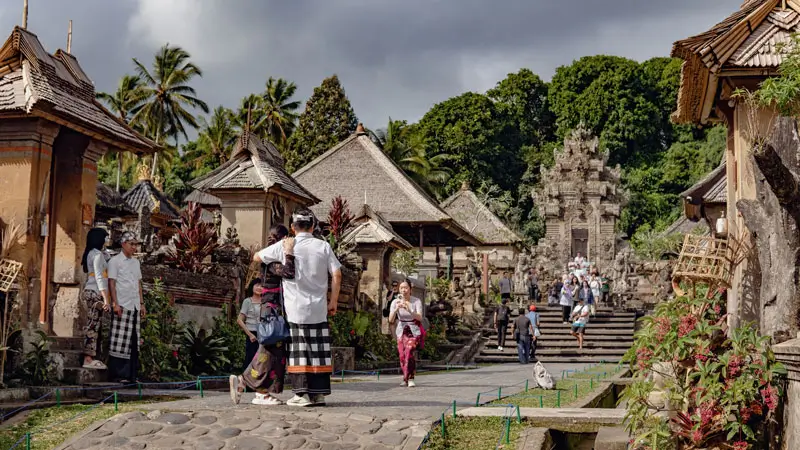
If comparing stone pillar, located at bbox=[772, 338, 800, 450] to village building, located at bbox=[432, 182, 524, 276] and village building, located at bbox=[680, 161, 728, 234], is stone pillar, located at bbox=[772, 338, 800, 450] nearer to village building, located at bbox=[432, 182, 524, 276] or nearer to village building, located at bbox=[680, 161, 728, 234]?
village building, located at bbox=[680, 161, 728, 234]

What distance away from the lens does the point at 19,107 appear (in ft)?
36.1

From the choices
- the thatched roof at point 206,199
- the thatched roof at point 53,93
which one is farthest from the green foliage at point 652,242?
the thatched roof at point 53,93

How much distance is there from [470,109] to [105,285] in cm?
5660

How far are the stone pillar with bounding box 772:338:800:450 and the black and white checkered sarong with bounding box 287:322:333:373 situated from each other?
3.89m

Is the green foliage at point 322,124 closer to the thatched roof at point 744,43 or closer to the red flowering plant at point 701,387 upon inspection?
the thatched roof at point 744,43


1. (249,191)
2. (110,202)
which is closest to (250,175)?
(249,191)

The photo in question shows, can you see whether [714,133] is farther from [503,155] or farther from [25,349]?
[25,349]

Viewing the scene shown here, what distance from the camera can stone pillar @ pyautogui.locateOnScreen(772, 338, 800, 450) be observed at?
693 cm

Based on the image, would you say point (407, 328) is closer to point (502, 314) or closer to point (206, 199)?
point (502, 314)

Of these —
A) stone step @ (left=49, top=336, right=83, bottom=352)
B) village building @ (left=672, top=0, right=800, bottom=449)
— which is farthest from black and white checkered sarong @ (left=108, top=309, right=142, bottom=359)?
village building @ (left=672, top=0, right=800, bottom=449)

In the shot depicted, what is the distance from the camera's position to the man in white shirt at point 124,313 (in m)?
10.9

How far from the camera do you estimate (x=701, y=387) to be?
7.79 m

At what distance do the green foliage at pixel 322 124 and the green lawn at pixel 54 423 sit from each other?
39.9m

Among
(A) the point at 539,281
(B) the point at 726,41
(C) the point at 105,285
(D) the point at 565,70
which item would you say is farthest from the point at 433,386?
(D) the point at 565,70
